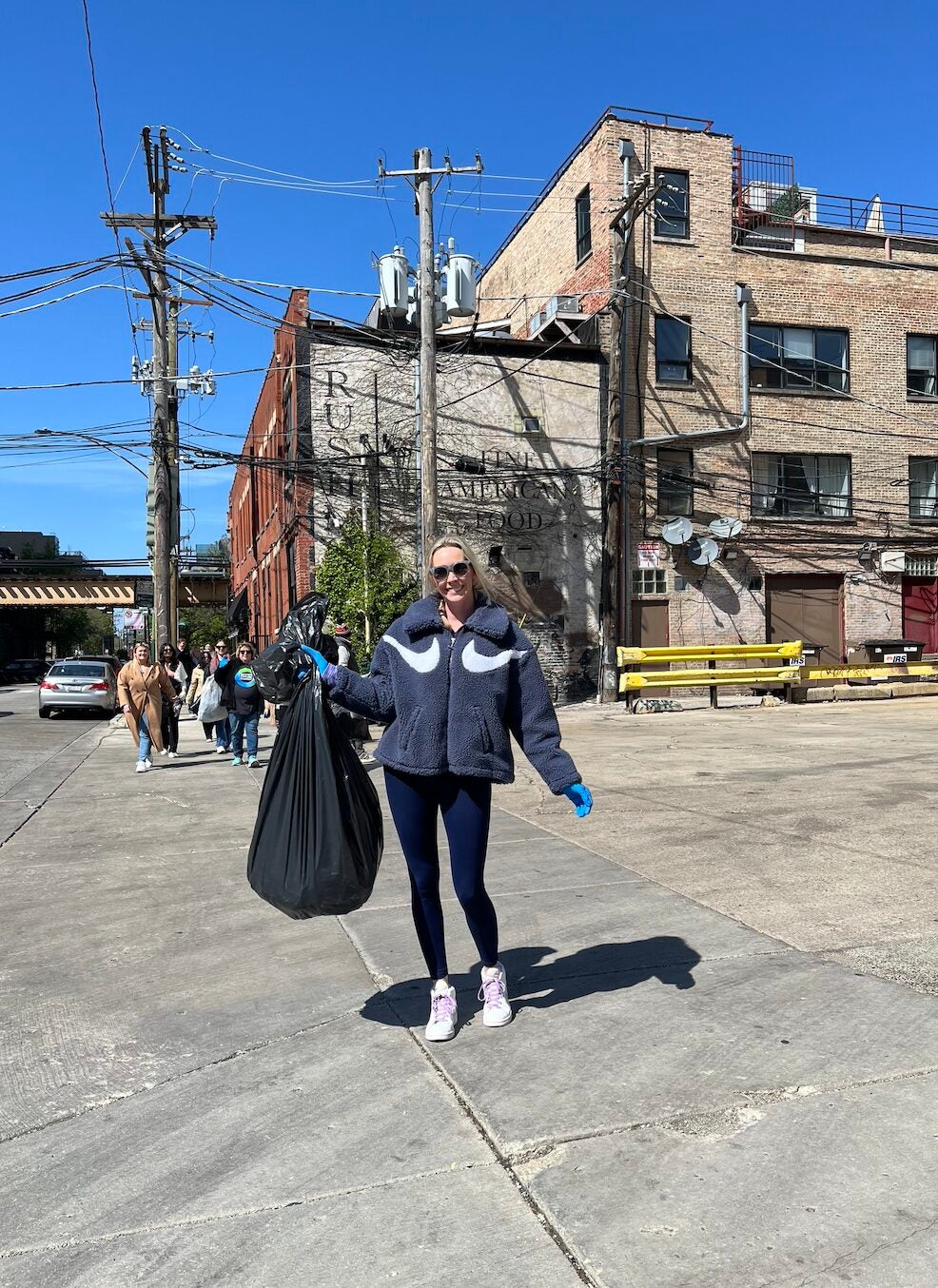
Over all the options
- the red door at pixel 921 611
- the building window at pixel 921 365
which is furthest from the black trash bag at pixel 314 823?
the building window at pixel 921 365

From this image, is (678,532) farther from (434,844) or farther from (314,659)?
(434,844)

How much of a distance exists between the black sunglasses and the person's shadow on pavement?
5.53 feet

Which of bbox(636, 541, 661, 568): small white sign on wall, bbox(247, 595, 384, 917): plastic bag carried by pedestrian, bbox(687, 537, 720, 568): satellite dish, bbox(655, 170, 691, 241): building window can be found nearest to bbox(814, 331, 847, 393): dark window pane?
bbox(655, 170, 691, 241): building window

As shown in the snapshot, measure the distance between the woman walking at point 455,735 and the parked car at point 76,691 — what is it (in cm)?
2210

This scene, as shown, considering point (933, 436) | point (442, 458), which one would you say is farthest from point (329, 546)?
point (933, 436)

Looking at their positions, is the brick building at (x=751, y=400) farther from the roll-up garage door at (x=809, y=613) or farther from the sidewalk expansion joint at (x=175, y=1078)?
the sidewalk expansion joint at (x=175, y=1078)

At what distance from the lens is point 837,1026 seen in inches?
141

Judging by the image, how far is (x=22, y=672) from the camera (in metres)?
53.7

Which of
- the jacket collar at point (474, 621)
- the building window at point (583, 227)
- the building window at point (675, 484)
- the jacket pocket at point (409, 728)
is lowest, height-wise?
the jacket pocket at point (409, 728)

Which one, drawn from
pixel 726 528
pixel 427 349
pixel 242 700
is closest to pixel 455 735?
pixel 242 700

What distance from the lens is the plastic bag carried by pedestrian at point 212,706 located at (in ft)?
45.5

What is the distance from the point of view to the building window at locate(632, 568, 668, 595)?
77.2ft

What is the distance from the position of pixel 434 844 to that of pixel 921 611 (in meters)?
24.8

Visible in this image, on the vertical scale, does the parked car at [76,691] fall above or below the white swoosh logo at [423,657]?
below
